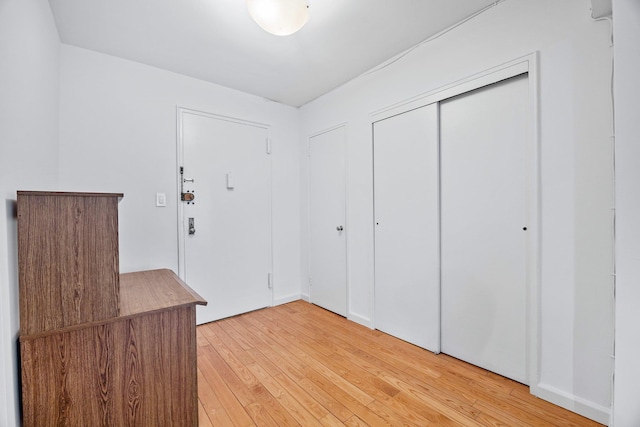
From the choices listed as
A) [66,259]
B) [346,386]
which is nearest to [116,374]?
[66,259]

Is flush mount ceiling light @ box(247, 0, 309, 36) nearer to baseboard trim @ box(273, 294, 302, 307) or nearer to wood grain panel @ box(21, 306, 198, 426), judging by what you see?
wood grain panel @ box(21, 306, 198, 426)

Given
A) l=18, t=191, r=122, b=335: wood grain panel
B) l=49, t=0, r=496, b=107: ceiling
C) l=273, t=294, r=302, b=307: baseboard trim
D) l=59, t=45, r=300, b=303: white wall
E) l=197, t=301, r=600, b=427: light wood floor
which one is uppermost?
l=49, t=0, r=496, b=107: ceiling

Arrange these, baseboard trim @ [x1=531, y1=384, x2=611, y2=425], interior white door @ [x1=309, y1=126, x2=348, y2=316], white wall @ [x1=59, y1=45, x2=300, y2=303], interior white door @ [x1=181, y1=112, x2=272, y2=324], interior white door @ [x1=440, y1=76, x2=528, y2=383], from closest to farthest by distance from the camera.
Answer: baseboard trim @ [x1=531, y1=384, x2=611, y2=425] < interior white door @ [x1=440, y1=76, x2=528, y2=383] < white wall @ [x1=59, y1=45, x2=300, y2=303] < interior white door @ [x1=181, y1=112, x2=272, y2=324] < interior white door @ [x1=309, y1=126, x2=348, y2=316]

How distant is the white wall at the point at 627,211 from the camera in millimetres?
994

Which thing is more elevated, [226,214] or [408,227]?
Result: [226,214]

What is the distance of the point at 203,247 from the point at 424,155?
7.31ft

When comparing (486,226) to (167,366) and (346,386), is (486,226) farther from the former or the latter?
(167,366)

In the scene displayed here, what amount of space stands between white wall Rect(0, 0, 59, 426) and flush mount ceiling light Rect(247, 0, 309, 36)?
1.04 metres

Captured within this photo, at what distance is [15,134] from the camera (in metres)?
1.11

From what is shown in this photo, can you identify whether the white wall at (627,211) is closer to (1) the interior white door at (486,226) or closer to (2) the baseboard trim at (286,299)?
(1) the interior white door at (486,226)

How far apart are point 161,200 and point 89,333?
156 cm

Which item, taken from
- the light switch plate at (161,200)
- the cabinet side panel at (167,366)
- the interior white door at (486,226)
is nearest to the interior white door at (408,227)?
the interior white door at (486,226)

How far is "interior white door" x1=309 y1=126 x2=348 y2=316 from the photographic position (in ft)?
9.60

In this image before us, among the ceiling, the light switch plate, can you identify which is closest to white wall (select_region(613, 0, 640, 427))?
the ceiling
